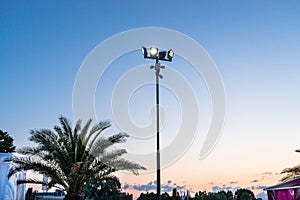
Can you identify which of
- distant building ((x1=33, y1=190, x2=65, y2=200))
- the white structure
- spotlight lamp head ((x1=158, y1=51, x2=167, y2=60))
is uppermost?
spotlight lamp head ((x1=158, y1=51, x2=167, y2=60))

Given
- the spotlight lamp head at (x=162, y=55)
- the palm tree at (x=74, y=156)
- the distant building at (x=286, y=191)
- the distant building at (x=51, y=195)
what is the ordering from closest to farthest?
the spotlight lamp head at (x=162, y=55) < the distant building at (x=286, y=191) < the palm tree at (x=74, y=156) < the distant building at (x=51, y=195)

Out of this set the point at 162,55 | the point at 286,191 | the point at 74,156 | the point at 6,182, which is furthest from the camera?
the point at 6,182

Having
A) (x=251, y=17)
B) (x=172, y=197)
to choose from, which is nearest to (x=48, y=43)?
(x=251, y=17)

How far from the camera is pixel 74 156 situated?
576 inches

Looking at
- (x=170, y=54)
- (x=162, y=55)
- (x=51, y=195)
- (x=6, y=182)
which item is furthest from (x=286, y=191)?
(x=51, y=195)

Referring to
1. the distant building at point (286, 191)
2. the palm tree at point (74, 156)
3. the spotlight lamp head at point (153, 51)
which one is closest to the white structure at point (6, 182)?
the palm tree at point (74, 156)

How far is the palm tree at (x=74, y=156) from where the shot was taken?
14.3 m

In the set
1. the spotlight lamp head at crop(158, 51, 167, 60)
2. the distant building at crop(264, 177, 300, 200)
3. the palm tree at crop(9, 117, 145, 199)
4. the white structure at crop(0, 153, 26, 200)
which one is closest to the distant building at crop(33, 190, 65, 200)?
the white structure at crop(0, 153, 26, 200)

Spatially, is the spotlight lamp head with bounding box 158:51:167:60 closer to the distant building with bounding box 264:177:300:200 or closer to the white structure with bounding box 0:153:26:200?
the distant building with bounding box 264:177:300:200

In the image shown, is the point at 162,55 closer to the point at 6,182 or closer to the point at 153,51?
the point at 153,51

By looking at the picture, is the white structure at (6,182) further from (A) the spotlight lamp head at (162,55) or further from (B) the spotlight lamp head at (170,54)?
(B) the spotlight lamp head at (170,54)

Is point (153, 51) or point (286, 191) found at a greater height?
point (153, 51)

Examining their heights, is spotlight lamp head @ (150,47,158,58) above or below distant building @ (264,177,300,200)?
above

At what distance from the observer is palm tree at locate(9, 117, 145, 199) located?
46.9 ft
